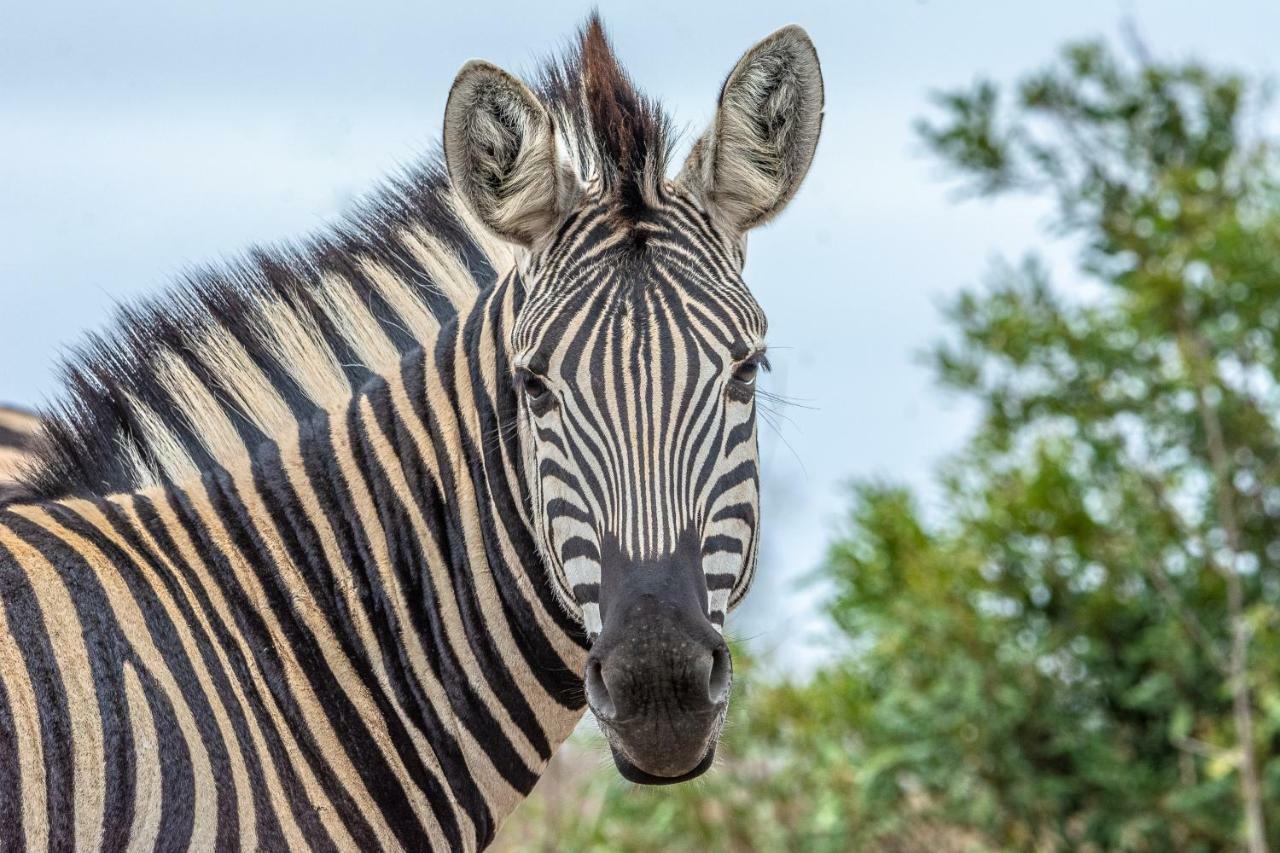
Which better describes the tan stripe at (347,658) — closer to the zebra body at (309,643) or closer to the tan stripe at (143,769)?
the zebra body at (309,643)

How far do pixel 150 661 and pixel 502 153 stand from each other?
5.87 ft

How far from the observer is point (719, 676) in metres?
3.70

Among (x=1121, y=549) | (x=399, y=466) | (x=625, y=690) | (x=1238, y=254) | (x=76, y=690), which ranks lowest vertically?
(x=76, y=690)

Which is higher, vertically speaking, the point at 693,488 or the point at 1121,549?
the point at 1121,549

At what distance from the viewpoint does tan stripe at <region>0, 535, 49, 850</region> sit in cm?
355

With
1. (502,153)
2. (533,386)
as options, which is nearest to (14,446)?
(502,153)

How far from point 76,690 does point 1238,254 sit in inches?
364

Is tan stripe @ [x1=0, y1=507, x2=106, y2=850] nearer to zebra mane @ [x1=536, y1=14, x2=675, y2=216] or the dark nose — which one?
the dark nose

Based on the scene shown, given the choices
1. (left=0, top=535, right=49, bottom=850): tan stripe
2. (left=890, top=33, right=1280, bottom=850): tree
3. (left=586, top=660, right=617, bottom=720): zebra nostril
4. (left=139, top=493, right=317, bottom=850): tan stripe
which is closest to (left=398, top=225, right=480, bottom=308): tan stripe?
(left=139, top=493, right=317, bottom=850): tan stripe

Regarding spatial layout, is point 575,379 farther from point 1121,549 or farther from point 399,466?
point 1121,549

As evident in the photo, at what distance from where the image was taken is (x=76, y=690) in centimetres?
373

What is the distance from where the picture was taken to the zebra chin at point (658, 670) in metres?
3.61

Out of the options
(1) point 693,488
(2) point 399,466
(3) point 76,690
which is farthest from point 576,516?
(3) point 76,690

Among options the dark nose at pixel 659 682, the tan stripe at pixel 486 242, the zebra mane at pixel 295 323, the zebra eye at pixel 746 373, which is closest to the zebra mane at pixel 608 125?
the zebra mane at pixel 295 323
